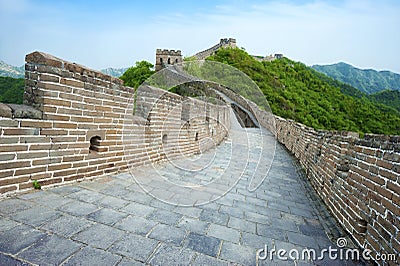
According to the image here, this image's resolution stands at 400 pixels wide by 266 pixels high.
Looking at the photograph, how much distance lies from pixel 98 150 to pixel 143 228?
156 cm

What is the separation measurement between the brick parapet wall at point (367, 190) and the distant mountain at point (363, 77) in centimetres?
Answer: 9279

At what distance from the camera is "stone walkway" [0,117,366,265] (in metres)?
1.62

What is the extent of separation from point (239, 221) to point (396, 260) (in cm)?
127

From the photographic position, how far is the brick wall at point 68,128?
2.28 metres

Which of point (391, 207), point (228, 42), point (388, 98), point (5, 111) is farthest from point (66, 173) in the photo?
point (388, 98)

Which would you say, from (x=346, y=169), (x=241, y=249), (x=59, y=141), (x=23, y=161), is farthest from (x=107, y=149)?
(x=346, y=169)

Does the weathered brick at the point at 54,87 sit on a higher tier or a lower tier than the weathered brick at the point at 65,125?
higher

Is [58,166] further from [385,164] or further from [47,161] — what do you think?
[385,164]

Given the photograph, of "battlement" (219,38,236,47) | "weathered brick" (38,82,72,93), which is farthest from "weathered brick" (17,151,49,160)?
"battlement" (219,38,236,47)

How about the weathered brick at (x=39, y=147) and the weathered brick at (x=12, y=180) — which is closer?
the weathered brick at (x=12, y=180)

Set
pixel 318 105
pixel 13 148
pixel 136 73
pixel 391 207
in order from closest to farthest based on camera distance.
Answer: pixel 391 207, pixel 13 148, pixel 318 105, pixel 136 73

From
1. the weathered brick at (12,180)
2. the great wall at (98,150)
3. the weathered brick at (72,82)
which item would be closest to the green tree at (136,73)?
the great wall at (98,150)

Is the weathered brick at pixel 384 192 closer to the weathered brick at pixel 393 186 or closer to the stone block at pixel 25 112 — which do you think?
the weathered brick at pixel 393 186

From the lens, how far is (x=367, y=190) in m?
2.25
